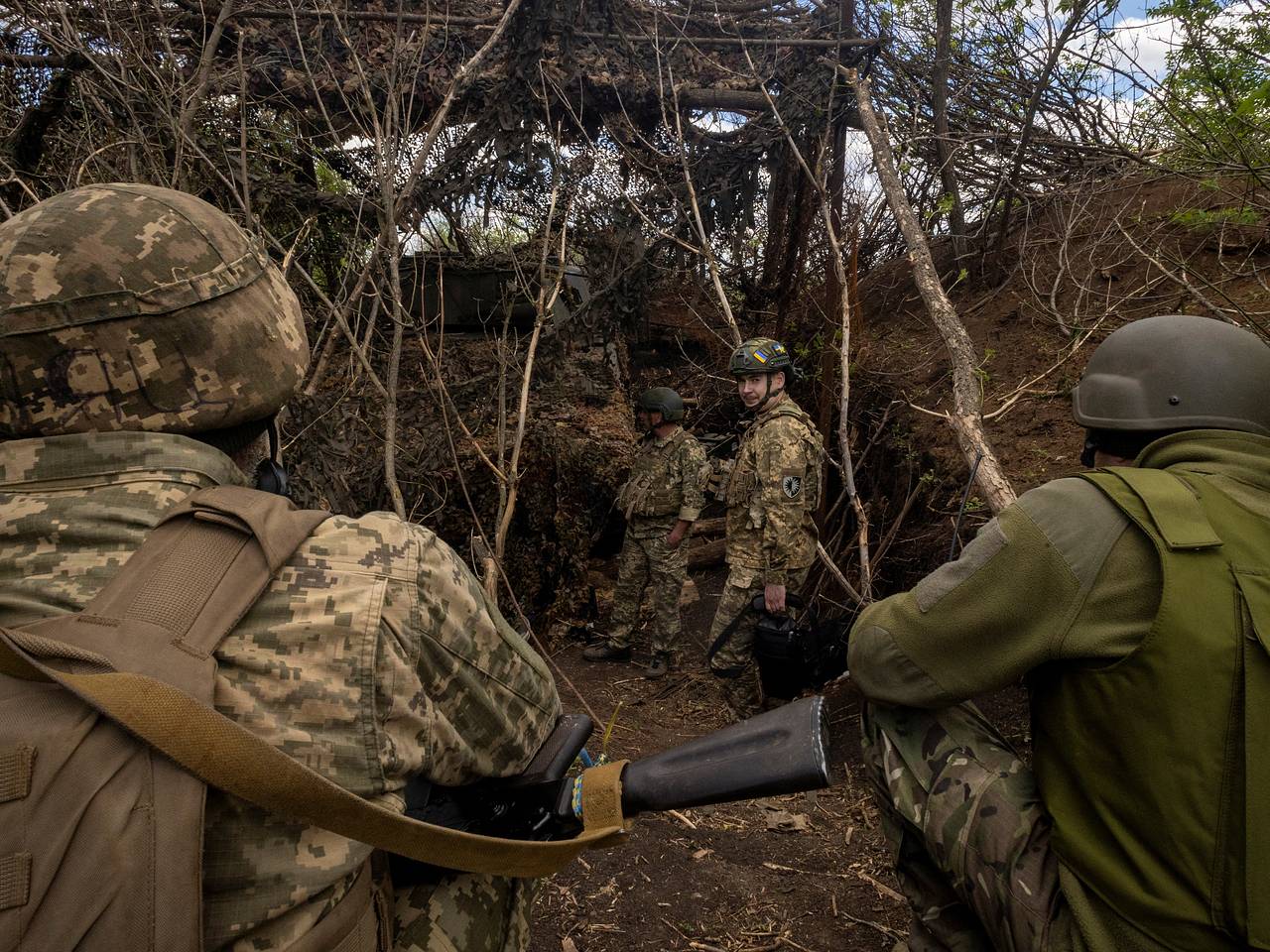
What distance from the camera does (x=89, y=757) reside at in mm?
834

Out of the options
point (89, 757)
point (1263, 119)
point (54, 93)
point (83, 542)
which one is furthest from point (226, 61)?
point (1263, 119)

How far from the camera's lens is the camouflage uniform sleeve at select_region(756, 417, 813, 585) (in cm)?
489

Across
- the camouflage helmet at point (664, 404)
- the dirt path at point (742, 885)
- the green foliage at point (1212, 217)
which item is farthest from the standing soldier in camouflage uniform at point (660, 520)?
the green foliage at point (1212, 217)

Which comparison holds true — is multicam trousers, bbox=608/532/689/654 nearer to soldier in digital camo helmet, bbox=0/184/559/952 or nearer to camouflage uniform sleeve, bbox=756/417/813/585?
camouflage uniform sleeve, bbox=756/417/813/585

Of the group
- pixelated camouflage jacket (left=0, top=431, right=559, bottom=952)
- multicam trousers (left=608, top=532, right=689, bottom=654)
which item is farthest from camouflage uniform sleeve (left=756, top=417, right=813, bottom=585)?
pixelated camouflage jacket (left=0, top=431, right=559, bottom=952)

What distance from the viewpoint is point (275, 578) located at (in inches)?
41.2

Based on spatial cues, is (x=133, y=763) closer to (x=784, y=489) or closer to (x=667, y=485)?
(x=784, y=489)

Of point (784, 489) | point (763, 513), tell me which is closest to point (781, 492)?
point (784, 489)

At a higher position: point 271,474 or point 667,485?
point 271,474

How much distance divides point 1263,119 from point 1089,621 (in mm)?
4679

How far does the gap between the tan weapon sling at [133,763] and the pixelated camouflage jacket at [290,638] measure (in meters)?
0.06

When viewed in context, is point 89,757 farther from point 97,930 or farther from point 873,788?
point 873,788

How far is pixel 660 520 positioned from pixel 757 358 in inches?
76.2

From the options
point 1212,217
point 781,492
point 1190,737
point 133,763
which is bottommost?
point 781,492
